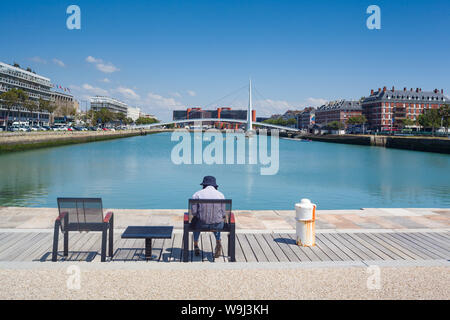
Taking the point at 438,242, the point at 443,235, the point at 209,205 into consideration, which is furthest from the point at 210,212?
the point at 443,235

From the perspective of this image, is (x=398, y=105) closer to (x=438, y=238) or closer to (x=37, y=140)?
(x=37, y=140)

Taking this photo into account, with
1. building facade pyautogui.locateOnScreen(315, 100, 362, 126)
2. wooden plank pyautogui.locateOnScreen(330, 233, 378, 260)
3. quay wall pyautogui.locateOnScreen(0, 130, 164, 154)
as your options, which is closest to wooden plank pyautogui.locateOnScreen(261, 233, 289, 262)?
wooden plank pyautogui.locateOnScreen(330, 233, 378, 260)

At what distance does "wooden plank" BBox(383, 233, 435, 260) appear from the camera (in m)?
6.25

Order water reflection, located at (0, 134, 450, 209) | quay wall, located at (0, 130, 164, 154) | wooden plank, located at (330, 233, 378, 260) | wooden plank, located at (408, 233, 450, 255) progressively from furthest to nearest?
1. quay wall, located at (0, 130, 164, 154)
2. water reflection, located at (0, 134, 450, 209)
3. wooden plank, located at (408, 233, 450, 255)
4. wooden plank, located at (330, 233, 378, 260)

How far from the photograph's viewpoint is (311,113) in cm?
19512

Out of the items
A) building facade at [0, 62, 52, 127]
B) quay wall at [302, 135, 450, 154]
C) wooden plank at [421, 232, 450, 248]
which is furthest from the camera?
building facade at [0, 62, 52, 127]

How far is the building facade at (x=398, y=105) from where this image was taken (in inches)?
4906

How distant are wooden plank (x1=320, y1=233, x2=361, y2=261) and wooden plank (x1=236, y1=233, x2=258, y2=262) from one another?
143cm

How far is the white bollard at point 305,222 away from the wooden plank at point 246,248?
2.84 feet

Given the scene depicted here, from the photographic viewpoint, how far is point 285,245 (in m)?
6.80

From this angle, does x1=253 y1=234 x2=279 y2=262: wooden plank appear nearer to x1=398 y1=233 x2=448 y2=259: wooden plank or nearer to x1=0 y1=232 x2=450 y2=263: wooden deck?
x1=0 y1=232 x2=450 y2=263: wooden deck

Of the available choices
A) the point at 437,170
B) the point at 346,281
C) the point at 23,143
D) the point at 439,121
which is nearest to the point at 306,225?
the point at 346,281
